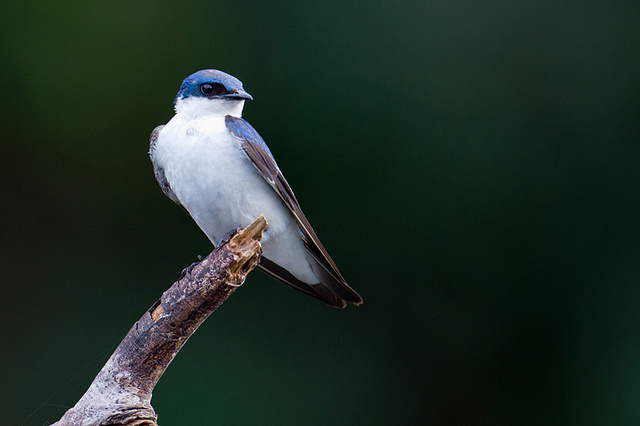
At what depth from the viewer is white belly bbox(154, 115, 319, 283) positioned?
195 centimetres

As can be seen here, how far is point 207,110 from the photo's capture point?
2.10 metres

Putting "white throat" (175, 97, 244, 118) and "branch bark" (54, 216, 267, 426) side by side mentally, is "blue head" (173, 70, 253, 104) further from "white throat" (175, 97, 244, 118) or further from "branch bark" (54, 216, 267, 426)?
"branch bark" (54, 216, 267, 426)

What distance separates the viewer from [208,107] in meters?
2.11

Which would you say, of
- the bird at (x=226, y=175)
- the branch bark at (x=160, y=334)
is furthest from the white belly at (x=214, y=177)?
the branch bark at (x=160, y=334)

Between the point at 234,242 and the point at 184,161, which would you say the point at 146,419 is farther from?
the point at 184,161

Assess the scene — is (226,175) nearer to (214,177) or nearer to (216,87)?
(214,177)

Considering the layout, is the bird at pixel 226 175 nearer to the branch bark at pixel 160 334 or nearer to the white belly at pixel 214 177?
the white belly at pixel 214 177

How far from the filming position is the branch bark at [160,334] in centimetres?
160

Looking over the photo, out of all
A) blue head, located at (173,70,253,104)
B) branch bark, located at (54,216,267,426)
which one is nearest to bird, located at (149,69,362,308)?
blue head, located at (173,70,253,104)

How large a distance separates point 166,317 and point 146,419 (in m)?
0.22

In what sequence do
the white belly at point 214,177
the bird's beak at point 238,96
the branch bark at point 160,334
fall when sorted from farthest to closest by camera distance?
the bird's beak at point 238,96
the white belly at point 214,177
the branch bark at point 160,334

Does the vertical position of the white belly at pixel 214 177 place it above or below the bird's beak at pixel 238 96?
below

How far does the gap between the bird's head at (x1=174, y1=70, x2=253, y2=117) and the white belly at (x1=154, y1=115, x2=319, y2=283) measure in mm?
51

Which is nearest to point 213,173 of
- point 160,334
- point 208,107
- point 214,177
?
point 214,177
